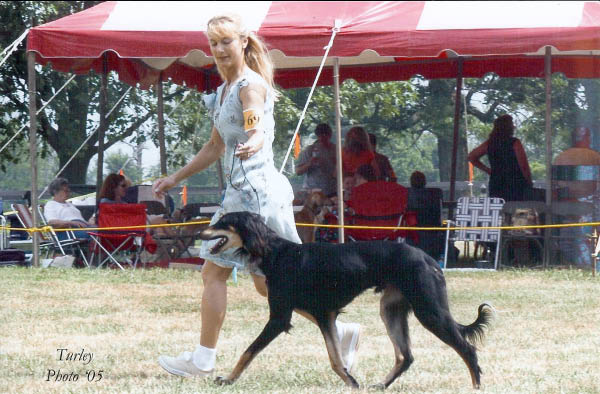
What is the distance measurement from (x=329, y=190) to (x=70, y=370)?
7.30 meters

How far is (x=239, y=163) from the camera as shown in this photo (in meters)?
4.60

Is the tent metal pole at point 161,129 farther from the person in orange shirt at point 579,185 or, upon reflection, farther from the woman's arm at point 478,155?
the person in orange shirt at point 579,185

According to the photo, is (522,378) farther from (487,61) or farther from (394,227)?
(487,61)

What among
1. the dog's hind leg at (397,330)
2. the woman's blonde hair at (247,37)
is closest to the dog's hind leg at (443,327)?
the dog's hind leg at (397,330)

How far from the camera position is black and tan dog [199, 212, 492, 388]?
4.36 meters

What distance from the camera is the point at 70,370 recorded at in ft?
16.7

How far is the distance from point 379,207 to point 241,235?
20.4 feet

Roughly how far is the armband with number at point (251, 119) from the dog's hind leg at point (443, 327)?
3.30 feet

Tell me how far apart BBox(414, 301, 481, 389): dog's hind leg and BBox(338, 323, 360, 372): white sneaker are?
488 millimetres

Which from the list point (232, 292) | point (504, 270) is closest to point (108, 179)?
point (232, 292)

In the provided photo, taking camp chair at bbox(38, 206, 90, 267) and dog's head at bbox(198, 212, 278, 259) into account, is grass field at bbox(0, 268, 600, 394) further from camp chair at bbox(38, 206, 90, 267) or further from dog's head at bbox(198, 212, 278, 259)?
camp chair at bbox(38, 206, 90, 267)

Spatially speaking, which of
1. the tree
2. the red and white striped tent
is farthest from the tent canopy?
the tree

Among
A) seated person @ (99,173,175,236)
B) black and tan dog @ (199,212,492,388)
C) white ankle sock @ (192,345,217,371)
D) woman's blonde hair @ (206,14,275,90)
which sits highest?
woman's blonde hair @ (206,14,275,90)

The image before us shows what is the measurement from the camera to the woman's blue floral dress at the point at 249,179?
14.9 ft
